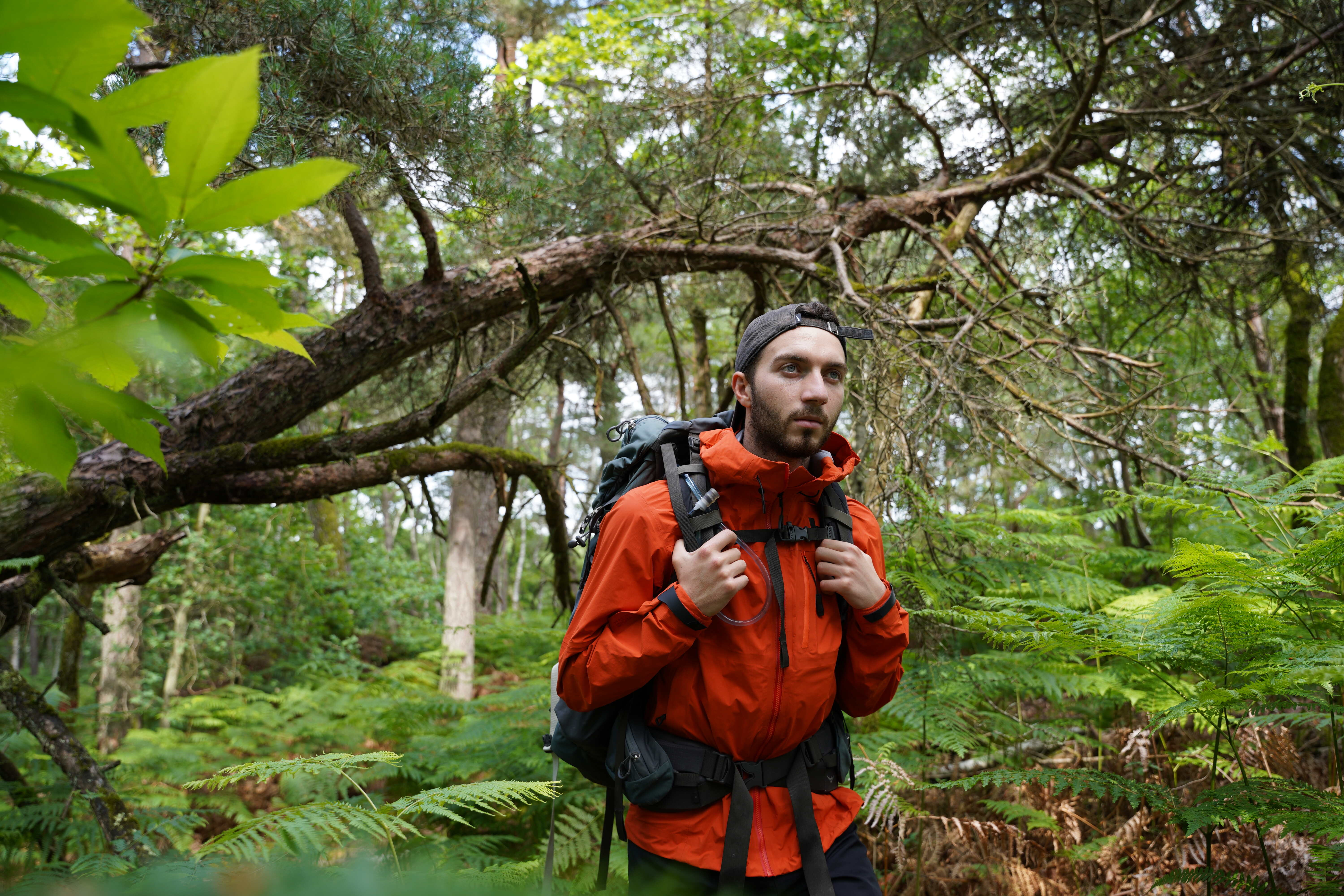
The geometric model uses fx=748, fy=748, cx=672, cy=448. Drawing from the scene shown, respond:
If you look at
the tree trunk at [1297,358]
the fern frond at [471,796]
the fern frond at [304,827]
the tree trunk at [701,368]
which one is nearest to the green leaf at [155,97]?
the fern frond at [304,827]

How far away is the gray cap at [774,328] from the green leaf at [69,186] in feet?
6.91

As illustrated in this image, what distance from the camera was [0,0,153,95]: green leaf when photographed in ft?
2.19

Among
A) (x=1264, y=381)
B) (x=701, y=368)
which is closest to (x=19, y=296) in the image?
(x=701, y=368)

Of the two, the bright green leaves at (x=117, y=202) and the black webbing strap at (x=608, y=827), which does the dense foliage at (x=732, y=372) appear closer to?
the bright green leaves at (x=117, y=202)

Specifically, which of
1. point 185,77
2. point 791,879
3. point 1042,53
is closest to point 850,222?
point 1042,53

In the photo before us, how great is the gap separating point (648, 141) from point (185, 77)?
6293mm

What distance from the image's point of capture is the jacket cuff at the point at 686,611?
7.34 ft

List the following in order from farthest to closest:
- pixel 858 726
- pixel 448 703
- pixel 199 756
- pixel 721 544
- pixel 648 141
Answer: pixel 199 756, pixel 448 703, pixel 648 141, pixel 858 726, pixel 721 544

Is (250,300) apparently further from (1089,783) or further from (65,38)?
(1089,783)

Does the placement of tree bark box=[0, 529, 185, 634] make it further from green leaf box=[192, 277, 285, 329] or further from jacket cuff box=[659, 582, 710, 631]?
green leaf box=[192, 277, 285, 329]

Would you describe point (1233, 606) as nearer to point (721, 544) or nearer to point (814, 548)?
point (814, 548)

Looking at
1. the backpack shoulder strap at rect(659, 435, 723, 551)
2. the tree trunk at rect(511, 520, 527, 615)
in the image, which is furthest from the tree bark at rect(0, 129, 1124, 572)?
the tree trunk at rect(511, 520, 527, 615)

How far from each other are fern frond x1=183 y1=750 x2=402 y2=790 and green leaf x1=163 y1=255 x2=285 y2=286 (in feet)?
4.58

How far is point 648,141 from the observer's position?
21.6 ft
